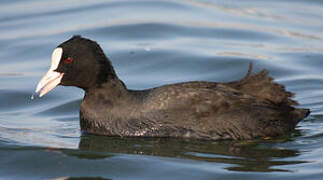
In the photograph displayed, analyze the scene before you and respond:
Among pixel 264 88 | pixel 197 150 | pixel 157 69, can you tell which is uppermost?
pixel 157 69

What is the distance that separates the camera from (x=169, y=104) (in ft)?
28.9

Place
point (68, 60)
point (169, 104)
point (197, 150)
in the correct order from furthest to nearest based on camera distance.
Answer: point (68, 60), point (169, 104), point (197, 150)

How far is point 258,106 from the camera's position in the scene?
9.02 metres

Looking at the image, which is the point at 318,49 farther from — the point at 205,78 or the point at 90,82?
the point at 90,82

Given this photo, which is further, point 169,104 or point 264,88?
point 264,88

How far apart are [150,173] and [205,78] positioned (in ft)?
16.6

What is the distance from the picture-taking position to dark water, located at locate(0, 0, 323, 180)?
813 centimetres

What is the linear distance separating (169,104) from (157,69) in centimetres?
442

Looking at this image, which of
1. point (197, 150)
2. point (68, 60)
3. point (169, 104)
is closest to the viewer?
point (197, 150)

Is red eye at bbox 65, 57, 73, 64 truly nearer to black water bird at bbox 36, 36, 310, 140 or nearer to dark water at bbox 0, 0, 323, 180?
black water bird at bbox 36, 36, 310, 140

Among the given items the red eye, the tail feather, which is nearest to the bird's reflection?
the tail feather

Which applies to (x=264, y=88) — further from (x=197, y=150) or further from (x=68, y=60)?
(x=68, y=60)

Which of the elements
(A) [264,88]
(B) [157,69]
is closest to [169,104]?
(A) [264,88]

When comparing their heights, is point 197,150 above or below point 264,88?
below
